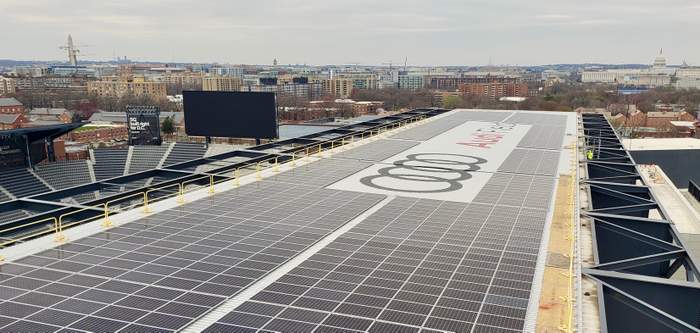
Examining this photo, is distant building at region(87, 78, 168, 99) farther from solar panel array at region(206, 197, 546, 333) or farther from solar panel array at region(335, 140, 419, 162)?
solar panel array at region(206, 197, 546, 333)

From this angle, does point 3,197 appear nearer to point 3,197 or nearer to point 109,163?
point 3,197

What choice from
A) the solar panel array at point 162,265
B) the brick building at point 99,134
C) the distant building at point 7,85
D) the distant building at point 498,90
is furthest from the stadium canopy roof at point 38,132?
the distant building at point 7,85

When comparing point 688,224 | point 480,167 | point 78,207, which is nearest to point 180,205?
point 78,207

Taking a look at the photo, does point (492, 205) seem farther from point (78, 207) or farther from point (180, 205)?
point (78, 207)

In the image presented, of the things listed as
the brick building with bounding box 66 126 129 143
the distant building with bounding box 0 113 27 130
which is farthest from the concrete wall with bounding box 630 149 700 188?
the distant building with bounding box 0 113 27 130

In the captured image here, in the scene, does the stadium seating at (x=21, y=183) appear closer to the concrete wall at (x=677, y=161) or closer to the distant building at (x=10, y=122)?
the distant building at (x=10, y=122)

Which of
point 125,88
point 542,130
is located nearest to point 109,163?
point 542,130
